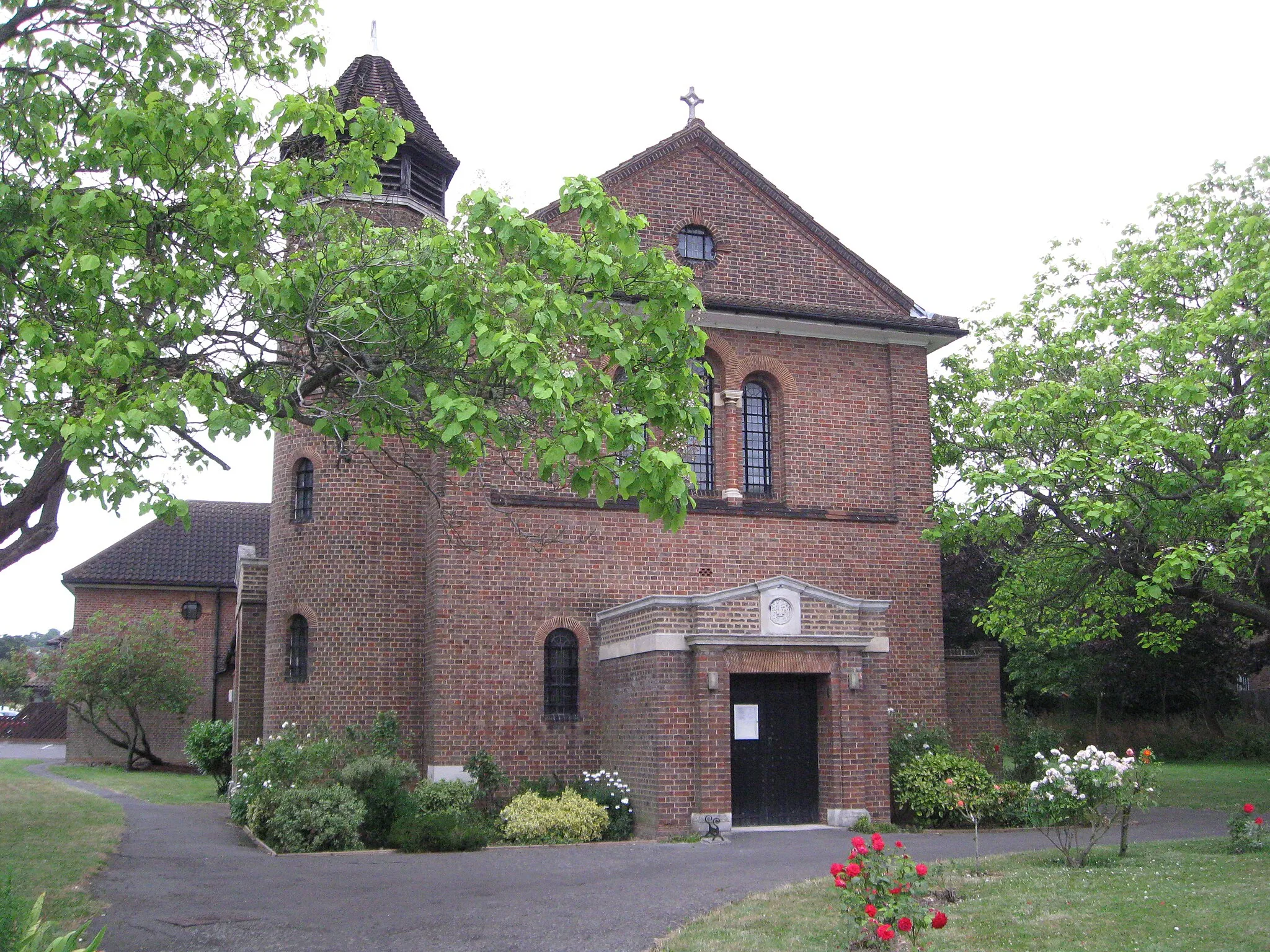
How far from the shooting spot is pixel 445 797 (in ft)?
56.2

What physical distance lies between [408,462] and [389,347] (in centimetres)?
922

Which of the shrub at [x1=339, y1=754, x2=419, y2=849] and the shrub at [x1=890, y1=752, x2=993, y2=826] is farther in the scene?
the shrub at [x1=890, y1=752, x2=993, y2=826]

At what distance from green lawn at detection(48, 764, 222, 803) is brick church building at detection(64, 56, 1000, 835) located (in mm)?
4829

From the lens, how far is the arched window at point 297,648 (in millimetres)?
19844

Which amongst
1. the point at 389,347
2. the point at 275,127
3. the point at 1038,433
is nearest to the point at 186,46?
the point at 275,127

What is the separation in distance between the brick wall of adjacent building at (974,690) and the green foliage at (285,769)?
35.2ft

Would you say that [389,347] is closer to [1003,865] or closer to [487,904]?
[487,904]

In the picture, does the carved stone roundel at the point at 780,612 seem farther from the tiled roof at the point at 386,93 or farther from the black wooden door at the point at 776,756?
the tiled roof at the point at 386,93

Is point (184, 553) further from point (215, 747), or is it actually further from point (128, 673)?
point (215, 747)

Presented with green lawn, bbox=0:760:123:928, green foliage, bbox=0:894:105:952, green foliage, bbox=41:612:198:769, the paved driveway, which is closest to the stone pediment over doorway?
the paved driveway

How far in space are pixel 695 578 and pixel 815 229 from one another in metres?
6.71

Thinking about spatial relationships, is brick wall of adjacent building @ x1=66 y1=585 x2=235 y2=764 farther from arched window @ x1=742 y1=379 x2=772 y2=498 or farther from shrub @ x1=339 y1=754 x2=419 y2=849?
arched window @ x1=742 y1=379 x2=772 y2=498

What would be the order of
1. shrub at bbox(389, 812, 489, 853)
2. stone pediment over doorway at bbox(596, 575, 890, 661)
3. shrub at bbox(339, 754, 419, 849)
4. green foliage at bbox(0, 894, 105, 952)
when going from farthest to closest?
stone pediment over doorway at bbox(596, 575, 890, 661) < shrub at bbox(339, 754, 419, 849) < shrub at bbox(389, 812, 489, 853) < green foliage at bbox(0, 894, 105, 952)

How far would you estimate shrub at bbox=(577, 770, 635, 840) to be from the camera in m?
17.0
